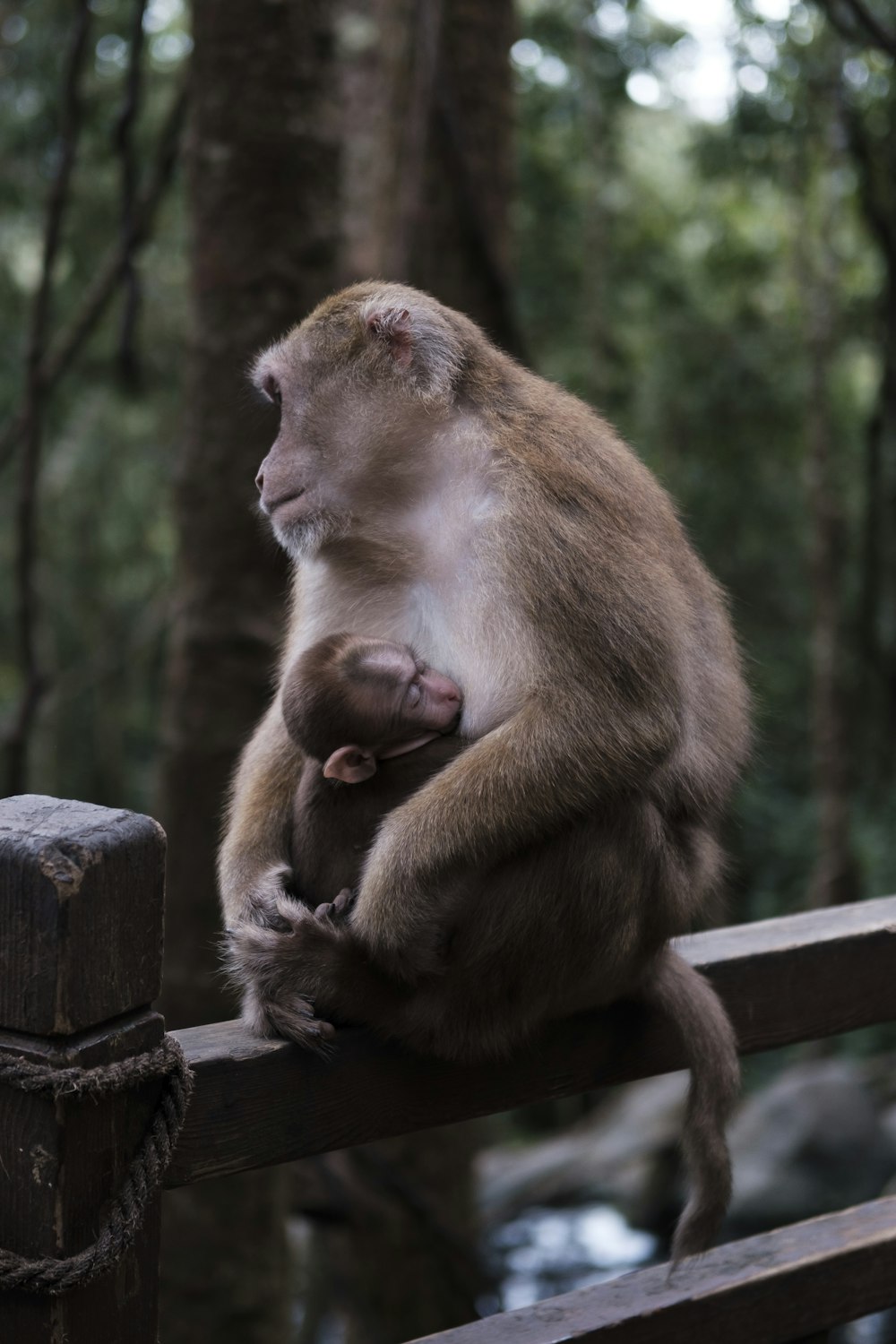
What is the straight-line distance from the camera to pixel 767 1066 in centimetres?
1103

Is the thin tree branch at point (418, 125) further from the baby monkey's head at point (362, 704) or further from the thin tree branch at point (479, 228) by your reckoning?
the baby monkey's head at point (362, 704)

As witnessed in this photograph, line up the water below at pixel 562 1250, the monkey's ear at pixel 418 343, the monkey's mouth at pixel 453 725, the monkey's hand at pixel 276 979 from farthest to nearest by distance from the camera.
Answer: the water below at pixel 562 1250, the monkey's ear at pixel 418 343, the monkey's mouth at pixel 453 725, the monkey's hand at pixel 276 979

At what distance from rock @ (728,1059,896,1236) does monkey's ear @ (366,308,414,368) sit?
638 centimetres

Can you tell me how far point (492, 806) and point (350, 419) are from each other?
80cm

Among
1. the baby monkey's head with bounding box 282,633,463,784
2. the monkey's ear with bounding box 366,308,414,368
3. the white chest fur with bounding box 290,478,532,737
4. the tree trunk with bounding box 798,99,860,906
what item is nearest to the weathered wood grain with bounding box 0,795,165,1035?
the baby monkey's head with bounding box 282,633,463,784

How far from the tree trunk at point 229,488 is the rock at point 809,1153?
4.68 meters

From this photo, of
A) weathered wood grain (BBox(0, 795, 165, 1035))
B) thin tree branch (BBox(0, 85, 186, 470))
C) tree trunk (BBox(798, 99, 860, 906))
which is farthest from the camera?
tree trunk (BBox(798, 99, 860, 906))

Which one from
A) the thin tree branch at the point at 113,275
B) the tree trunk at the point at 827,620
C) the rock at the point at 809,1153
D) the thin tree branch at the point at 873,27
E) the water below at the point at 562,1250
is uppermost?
the thin tree branch at the point at 873,27

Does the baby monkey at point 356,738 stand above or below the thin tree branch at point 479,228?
below

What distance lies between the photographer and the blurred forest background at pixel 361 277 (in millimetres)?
3664

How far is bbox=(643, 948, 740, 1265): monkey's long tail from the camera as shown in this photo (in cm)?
211

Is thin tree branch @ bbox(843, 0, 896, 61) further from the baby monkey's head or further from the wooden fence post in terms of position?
the wooden fence post

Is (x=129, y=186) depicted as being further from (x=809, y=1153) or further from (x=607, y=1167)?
(x=607, y=1167)

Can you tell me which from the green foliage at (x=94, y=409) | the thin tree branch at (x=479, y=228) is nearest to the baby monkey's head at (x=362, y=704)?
the thin tree branch at (x=479, y=228)
